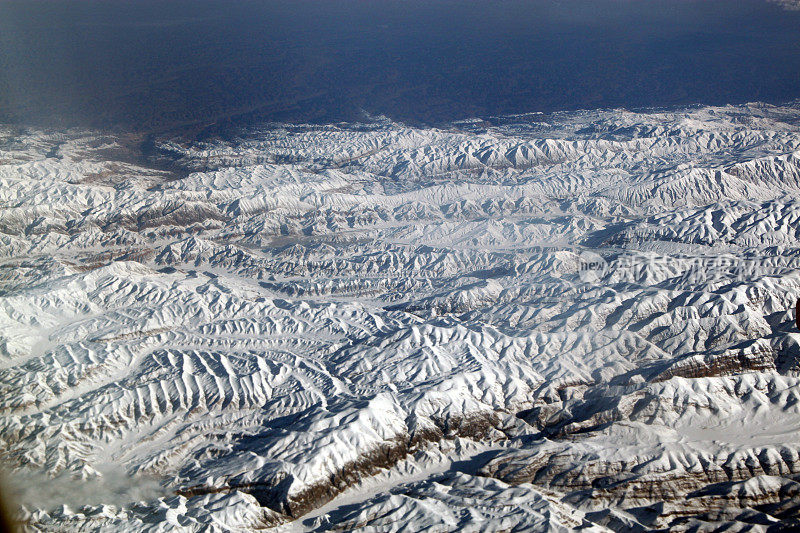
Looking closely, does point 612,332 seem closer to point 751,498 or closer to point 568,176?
point 751,498

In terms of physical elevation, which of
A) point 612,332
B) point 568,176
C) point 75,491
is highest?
point 568,176

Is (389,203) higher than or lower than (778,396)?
higher

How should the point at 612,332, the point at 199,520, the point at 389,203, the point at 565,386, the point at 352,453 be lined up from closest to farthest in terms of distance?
the point at 199,520 < the point at 352,453 < the point at 565,386 < the point at 612,332 < the point at 389,203

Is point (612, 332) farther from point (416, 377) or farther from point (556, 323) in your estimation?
point (416, 377)

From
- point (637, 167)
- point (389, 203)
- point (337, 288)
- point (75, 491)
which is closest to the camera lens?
point (75, 491)

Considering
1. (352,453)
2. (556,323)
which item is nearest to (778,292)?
(556,323)

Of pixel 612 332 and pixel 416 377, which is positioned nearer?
pixel 416 377

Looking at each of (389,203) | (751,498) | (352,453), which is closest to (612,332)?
(751,498)
